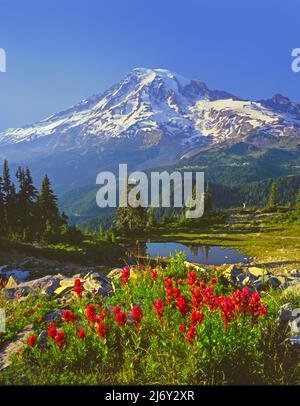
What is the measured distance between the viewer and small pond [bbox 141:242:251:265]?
164 ft

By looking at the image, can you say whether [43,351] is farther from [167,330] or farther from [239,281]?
[239,281]

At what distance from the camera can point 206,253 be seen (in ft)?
189

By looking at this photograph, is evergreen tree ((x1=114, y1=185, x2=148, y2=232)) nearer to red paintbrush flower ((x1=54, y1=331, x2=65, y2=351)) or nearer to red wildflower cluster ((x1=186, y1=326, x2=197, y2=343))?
red paintbrush flower ((x1=54, y1=331, x2=65, y2=351))

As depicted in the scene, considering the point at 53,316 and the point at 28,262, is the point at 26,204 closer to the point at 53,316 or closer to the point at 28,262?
the point at 28,262

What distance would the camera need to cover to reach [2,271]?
2364 centimetres

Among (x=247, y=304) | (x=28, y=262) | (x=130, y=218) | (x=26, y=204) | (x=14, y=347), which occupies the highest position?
(x=26, y=204)

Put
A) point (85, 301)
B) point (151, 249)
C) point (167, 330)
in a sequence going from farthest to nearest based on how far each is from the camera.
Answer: point (151, 249)
point (85, 301)
point (167, 330)

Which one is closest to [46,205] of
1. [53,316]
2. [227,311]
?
[53,316]

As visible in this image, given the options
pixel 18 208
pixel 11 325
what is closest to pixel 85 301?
pixel 11 325

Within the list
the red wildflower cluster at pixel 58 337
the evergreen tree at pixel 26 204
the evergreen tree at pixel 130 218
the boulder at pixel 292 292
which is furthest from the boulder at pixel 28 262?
the evergreen tree at pixel 130 218

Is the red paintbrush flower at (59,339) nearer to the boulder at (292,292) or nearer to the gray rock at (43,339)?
the gray rock at (43,339)

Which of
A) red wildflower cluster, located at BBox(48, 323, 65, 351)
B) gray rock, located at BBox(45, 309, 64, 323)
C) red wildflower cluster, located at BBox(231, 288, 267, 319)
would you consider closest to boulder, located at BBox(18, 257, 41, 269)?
gray rock, located at BBox(45, 309, 64, 323)

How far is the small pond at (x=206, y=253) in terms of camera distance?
49938mm
